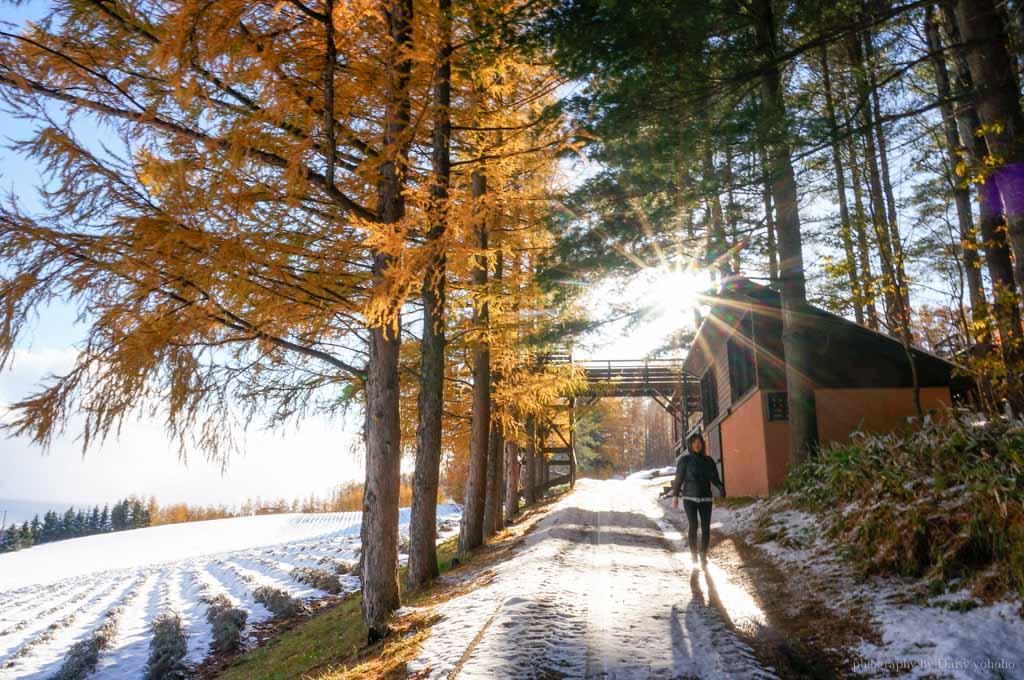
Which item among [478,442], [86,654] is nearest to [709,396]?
[478,442]

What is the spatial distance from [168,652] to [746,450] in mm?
14897

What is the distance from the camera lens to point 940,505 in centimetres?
605

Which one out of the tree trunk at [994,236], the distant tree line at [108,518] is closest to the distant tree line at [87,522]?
the distant tree line at [108,518]

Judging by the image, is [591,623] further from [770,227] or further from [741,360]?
[741,360]

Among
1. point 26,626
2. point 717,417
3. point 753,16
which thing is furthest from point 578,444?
point 753,16

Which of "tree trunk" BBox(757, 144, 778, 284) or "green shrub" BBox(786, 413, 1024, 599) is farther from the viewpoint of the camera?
"tree trunk" BBox(757, 144, 778, 284)

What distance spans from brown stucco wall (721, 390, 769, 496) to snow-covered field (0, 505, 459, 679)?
41.3 ft

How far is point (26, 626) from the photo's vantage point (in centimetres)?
1992

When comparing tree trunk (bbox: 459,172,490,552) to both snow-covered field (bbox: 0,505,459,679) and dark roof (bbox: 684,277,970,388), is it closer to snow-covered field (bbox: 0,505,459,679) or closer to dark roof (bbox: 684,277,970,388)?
snow-covered field (bbox: 0,505,459,679)

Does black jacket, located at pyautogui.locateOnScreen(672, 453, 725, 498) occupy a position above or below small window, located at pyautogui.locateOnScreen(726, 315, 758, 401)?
below

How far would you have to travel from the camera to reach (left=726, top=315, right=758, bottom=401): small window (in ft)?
54.6

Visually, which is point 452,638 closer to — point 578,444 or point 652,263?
point 652,263

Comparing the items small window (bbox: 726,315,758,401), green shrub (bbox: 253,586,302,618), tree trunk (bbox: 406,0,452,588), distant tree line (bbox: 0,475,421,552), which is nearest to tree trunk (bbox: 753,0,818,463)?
small window (bbox: 726,315,758,401)

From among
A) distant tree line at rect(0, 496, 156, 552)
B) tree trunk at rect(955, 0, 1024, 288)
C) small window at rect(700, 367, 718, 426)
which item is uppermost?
tree trunk at rect(955, 0, 1024, 288)
